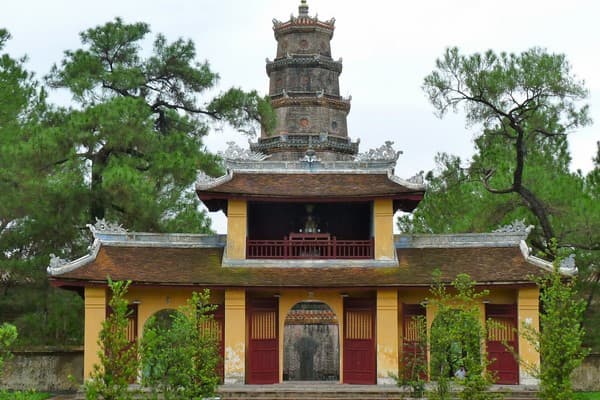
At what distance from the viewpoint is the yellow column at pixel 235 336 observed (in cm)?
2230

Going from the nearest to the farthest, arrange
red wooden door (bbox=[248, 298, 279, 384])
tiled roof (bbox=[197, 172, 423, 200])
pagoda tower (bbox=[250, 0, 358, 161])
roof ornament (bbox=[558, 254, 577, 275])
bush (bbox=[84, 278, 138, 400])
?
bush (bbox=[84, 278, 138, 400])
roof ornament (bbox=[558, 254, 577, 275])
red wooden door (bbox=[248, 298, 279, 384])
tiled roof (bbox=[197, 172, 423, 200])
pagoda tower (bbox=[250, 0, 358, 161])

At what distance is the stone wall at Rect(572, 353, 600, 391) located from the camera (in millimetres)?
25000

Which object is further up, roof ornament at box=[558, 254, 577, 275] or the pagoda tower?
the pagoda tower

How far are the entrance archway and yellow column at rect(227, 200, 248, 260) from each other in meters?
7.56

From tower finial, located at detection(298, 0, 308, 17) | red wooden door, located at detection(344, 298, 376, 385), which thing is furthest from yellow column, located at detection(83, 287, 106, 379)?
tower finial, located at detection(298, 0, 308, 17)

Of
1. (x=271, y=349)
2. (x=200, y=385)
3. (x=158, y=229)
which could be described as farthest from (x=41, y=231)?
(x=200, y=385)

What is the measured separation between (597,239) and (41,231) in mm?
15771

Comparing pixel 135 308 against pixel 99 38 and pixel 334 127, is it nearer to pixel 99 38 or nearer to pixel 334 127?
pixel 99 38

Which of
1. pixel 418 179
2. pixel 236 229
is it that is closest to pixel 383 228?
pixel 418 179

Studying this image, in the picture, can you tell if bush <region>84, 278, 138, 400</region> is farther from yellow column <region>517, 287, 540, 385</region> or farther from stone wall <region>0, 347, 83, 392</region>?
yellow column <region>517, 287, 540, 385</region>

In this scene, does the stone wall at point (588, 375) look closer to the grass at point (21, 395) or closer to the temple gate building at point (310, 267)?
the temple gate building at point (310, 267)

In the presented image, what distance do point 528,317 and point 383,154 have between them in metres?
5.77

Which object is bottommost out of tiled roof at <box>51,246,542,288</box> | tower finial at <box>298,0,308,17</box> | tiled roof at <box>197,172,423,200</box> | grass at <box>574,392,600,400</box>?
grass at <box>574,392,600,400</box>

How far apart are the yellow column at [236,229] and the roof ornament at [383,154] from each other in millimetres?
3650
